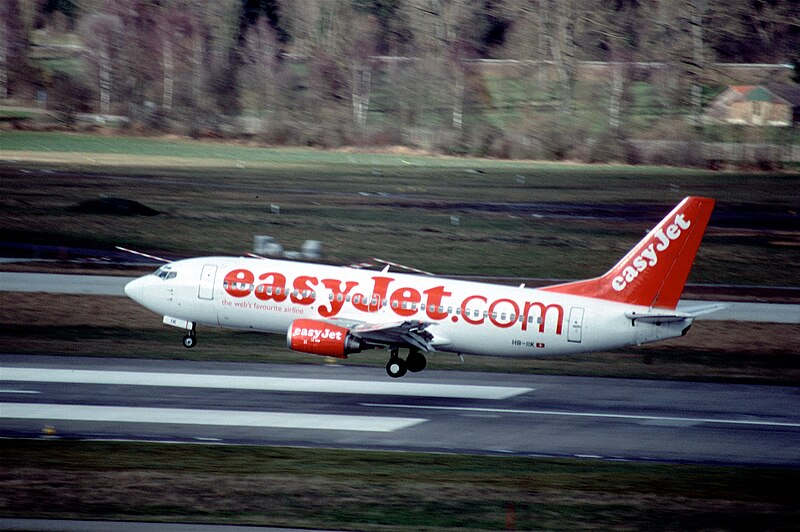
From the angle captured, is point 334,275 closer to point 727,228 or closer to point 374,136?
point 727,228

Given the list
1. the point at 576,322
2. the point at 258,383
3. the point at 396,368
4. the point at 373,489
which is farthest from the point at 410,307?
the point at 373,489

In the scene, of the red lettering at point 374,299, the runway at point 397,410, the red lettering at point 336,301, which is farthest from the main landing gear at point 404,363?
the red lettering at point 336,301

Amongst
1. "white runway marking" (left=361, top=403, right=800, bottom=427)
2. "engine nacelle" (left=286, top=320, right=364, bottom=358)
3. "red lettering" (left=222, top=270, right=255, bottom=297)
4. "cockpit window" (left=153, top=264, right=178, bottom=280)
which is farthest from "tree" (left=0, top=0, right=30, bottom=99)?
"white runway marking" (left=361, top=403, right=800, bottom=427)

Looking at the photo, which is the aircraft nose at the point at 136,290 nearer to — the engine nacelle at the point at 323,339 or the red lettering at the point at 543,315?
the engine nacelle at the point at 323,339

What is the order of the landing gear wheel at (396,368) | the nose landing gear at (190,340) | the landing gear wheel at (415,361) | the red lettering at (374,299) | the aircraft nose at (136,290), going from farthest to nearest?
the nose landing gear at (190,340), the aircraft nose at (136,290), the landing gear wheel at (415,361), the landing gear wheel at (396,368), the red lettering at (374,299)

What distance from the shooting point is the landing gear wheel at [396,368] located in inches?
1436

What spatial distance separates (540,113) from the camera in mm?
90750

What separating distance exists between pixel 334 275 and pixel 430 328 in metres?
3.84

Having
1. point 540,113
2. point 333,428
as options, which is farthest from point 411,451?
point 540,113

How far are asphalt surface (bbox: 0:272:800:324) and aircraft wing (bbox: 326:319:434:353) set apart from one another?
14.2 m

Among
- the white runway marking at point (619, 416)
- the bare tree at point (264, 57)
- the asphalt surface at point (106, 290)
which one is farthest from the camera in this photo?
the bare tree at point (264, 57)

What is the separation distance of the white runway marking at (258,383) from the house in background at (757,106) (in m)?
57.5

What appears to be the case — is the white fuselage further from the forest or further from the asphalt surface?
the forest

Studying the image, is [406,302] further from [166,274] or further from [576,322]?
[166,274]
